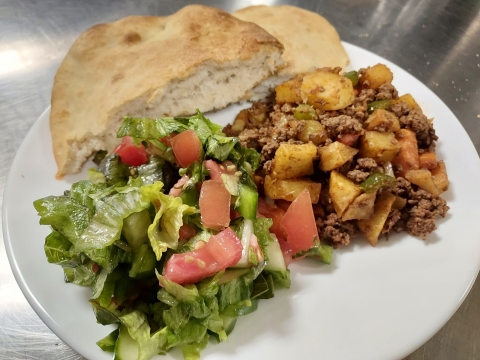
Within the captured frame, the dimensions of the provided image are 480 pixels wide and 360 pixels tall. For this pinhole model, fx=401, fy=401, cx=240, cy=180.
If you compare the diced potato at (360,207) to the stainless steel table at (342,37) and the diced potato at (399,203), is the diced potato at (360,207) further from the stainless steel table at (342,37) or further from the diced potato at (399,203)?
the stainless steel table at (342,37)

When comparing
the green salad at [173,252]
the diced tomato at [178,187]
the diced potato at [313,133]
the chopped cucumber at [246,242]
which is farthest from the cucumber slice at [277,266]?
the diced potato at [313,133]

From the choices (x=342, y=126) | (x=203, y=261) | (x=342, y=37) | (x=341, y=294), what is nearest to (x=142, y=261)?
(x=203, y=261)

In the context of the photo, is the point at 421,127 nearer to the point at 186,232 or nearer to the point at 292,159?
the point at 292,159

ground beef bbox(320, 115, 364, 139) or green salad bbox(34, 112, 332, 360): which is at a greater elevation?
ground beef bbox(320, 115, 364, 139)

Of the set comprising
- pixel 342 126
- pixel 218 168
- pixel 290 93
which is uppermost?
pixel 342 126

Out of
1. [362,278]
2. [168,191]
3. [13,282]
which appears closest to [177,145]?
[168,191]

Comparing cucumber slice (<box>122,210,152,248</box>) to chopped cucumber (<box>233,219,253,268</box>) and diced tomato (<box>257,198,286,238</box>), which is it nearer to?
chopped cucumber (<box>233,219,253,268</box>)

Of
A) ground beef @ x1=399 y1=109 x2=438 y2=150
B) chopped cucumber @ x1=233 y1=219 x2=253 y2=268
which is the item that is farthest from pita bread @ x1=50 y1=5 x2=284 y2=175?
chopped cucumber @ x1=233 y1=219 x2=253 y2=268
